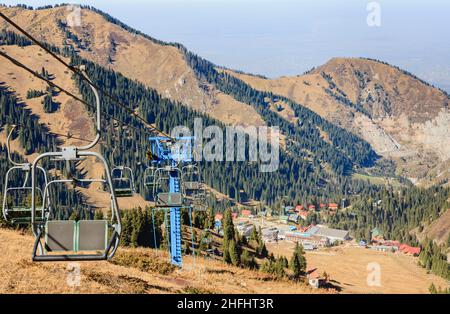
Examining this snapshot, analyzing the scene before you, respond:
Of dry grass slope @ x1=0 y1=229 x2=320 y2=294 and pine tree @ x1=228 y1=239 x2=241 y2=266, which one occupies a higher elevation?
A: dry grass slope @ x1=0 y1=229 x2=320 y2=294

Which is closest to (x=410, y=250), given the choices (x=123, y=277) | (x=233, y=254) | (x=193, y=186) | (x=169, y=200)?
(x=233, y=254)

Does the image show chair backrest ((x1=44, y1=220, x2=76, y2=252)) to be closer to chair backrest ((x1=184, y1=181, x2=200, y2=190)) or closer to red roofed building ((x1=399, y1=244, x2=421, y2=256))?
chair backrest ((x1=184, y1=181, x2=200, y2=190))

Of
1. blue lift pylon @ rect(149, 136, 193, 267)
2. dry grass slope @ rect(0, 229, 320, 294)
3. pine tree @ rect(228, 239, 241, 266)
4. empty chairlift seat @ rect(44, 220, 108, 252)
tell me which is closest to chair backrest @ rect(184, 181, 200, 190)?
blue lift pylon @ rect(149, 136, 193, 267)

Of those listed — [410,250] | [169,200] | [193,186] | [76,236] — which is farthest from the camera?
[410,250]

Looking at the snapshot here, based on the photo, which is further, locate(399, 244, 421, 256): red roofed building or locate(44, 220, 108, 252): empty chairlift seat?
locate(399, 244, 421, 256): red roofed building

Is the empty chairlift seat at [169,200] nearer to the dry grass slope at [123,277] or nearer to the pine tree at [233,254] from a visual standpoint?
the dry grass slope at [123,277]

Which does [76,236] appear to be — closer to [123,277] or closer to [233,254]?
[123,277]

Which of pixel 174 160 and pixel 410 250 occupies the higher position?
pixel 174 160

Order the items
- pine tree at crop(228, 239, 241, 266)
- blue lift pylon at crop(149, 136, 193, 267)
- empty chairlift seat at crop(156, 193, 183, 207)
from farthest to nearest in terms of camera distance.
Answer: pine tree at crop(228, 239, 241, 266) → blue lift pylon at crop(149, 136, 193, 267) → empty chairlift seat at crop(156, 193, 183, 207)
